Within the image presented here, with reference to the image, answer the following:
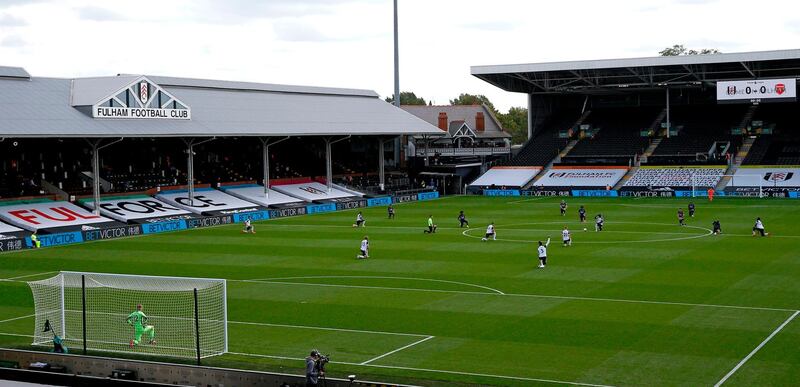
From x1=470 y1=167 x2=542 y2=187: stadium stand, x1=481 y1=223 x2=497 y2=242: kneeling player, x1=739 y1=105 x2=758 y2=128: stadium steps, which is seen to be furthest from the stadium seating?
x1=481 y1=223 x2=497 y2=242: kneeling player

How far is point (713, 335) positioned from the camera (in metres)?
26.7

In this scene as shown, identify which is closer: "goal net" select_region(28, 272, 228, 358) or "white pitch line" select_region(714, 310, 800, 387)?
"white pitch line" select_region(714, 310, 800, 387)

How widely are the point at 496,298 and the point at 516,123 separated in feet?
452

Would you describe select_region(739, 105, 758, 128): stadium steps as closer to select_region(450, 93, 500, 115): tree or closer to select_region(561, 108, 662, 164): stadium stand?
select_region(561, 108, 662, 164): stadium stand

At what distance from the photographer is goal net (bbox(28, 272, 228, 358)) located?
88.8 feet

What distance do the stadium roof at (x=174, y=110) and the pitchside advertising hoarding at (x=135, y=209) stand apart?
5301 mm

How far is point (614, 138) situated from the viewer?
98.2m

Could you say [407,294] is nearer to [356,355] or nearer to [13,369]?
[356,355]

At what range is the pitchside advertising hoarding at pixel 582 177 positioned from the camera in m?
89.1

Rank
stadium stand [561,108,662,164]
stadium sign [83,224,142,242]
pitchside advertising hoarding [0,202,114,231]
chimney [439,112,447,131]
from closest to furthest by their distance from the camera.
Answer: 1. stadium sign [83,224,142,242]
2. pitchside advertising hoarding [0,202,114,231]
3. stadium stand [561,108,662,164]
4. chimney [439,112,447,131]

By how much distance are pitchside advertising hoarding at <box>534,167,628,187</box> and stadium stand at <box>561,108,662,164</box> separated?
2.39m

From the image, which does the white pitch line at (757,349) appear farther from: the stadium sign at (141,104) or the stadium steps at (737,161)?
the stadium steps at (737,161)

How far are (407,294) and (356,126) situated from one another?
51759 millimetres

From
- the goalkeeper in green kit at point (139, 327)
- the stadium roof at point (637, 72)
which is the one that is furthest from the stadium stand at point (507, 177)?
the goalkeeper in green kit at point (139, 327)
